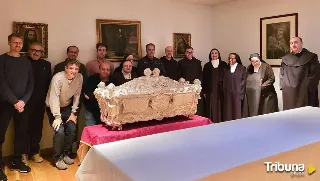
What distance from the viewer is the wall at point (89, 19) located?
Result: 3.96 metres

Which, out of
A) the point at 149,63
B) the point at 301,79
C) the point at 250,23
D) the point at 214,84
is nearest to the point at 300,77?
the point at 301,79

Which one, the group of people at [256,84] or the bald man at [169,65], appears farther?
the bald man at [169,65]

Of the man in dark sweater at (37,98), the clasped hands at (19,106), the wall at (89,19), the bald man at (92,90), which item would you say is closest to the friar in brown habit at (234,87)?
the wall at (89,19)

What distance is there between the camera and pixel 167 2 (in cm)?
Result: 535

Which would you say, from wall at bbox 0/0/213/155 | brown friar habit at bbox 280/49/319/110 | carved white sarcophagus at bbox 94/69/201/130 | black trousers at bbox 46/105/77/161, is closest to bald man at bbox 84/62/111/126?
black trousers at bbox 46/105/77/161

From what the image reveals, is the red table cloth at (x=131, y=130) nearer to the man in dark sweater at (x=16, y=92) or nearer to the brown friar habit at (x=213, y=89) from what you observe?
the man in dark sweater at (x=16, y=92)

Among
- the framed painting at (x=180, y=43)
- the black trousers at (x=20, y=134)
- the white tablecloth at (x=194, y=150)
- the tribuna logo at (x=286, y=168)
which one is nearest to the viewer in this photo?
the white tablecloth at (x=194, y=150)

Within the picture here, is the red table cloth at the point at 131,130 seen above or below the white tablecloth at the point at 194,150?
below

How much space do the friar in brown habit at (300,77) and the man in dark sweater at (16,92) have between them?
3.54 m

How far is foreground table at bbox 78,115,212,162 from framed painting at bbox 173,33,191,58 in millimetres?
2356

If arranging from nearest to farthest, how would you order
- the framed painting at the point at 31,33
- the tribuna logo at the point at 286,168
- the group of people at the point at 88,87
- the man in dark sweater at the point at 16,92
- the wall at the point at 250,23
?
the tribuna logo at the point at 286,168, the man in dark sweater at the point at 16,92, the group of people at the point at 88,87, the framed painting at the point at 31,33, the wall at the point at 250,23

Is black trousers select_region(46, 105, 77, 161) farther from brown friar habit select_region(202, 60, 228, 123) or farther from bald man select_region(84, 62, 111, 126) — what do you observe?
brown friar habit select_region(202, 60, 228, 123)

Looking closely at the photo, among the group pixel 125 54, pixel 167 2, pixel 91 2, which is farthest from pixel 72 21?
pixel 167 2

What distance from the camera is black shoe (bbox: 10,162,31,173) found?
11.0 ft
